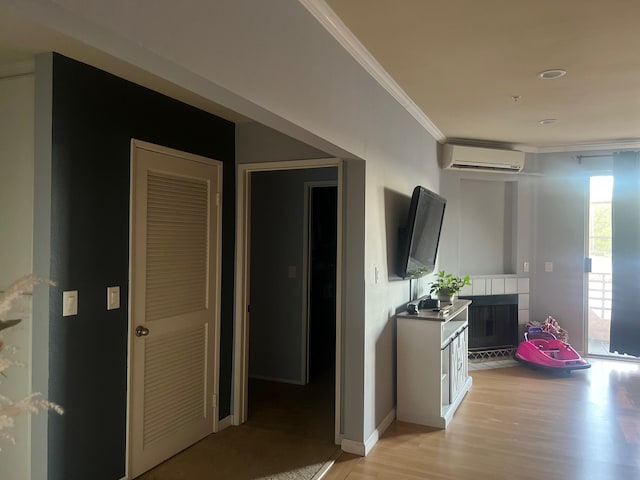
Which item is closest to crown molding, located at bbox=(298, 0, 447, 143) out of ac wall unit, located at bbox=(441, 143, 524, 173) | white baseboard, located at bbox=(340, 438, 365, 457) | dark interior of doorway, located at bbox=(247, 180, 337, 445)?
ac wall unit, located at bbox=(441, 143, 524, 173)

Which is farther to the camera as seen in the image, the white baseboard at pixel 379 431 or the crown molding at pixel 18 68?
the white baseboard at pixel 379 431

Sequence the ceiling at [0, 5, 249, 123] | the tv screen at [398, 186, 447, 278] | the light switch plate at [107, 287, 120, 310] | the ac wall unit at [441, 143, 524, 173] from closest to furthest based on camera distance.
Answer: the ceiling at [0, 5, 249, 123] → the light switch plate at [107, 287, 120, 310] → the tv screen at [398, 186, 447, 278] → the ac wall unit at [441, 143, 524, 173]

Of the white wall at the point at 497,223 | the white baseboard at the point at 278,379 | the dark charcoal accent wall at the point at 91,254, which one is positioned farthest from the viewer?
the white wall at the point at 497,223

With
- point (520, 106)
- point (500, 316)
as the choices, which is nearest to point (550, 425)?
point (500, 316)

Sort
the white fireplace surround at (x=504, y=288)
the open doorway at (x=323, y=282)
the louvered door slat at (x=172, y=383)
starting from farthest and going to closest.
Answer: the white fireplace surround at (x=504, y=288), the open doorway at (x=323, y=282), the louvered door slat at (x=172, y=383)

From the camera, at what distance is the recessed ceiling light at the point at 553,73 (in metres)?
3.03

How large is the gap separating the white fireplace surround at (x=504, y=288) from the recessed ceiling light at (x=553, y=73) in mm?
2727

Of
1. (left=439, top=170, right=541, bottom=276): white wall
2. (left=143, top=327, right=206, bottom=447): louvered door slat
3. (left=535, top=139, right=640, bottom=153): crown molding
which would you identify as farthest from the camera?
(left=439, top=170, right=541, bottom=276): white wall

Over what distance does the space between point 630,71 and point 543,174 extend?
2.63 metres

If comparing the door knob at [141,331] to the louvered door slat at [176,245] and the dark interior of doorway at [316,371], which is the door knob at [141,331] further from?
the dark interior of doorway at [316,371]

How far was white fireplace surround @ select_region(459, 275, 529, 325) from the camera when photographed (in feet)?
17.6

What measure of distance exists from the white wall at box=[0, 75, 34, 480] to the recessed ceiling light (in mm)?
3062

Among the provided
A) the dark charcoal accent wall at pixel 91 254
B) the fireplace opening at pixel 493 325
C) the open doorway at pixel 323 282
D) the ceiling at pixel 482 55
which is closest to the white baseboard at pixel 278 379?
the open doorway at pixel 323 282

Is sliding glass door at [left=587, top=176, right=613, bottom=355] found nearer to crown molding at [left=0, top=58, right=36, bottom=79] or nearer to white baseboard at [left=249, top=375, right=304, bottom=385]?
white baseboard at [left=249, top=375, right=304, bottom=385]
